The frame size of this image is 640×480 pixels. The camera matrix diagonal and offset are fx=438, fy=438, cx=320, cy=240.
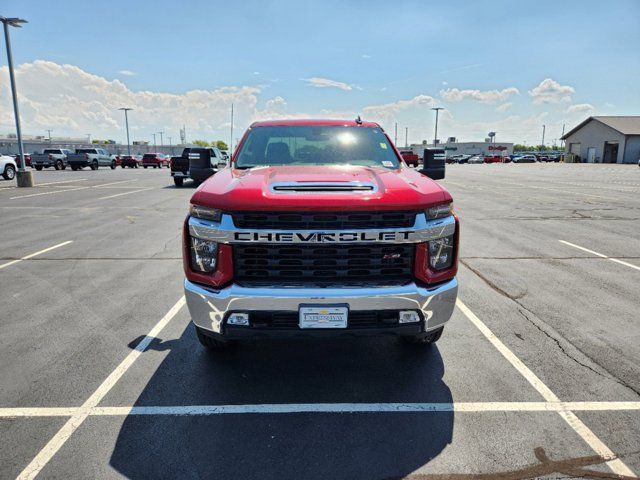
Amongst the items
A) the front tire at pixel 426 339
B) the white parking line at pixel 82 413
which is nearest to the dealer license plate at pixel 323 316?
the front tire at pixel 426 339

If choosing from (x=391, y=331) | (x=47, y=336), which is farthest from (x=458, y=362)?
(x=47, y=336)

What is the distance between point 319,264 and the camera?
300 centimetres

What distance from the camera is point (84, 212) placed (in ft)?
41.4

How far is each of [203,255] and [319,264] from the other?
81cm

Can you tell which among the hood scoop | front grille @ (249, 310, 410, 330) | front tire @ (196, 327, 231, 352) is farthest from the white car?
front grille @ (249, 310, 410, 330)

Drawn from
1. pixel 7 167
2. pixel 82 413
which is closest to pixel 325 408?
pixel 82 413

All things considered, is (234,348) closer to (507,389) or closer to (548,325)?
(507,389)

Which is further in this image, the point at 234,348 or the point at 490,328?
the point at 490,328

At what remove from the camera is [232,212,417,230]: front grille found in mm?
2896

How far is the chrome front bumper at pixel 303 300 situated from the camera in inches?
112

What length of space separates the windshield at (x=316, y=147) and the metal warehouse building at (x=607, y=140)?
234ft

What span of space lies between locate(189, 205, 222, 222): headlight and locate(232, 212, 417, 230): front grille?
127mm

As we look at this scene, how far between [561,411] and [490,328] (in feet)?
4.83

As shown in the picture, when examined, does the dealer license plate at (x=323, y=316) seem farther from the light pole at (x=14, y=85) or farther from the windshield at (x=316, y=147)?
the light pole at (x=14, y=85)
